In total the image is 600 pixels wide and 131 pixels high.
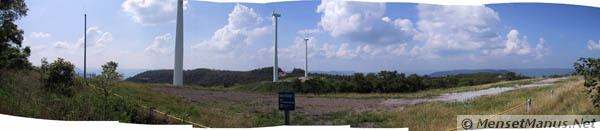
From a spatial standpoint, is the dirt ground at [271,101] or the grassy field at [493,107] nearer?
the grassy field at [493,107]

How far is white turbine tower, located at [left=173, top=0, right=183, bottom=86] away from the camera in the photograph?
4.80 metres

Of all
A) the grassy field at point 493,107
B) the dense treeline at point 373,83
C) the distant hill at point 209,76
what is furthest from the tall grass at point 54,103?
the grassy field at point 493,107

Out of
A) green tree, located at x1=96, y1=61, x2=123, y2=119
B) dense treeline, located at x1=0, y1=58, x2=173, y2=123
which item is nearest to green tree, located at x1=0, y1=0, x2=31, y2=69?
dense treeline, located at x1=0, y1=58, x2=173, y2=123

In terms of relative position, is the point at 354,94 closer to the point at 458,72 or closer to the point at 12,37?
the point at 458,72

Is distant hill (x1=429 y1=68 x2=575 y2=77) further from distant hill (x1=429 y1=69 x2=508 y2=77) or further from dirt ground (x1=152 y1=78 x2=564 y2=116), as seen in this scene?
dirt ground (x1=152 y1=78 x2=564 y2=116)

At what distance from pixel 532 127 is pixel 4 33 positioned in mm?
8328

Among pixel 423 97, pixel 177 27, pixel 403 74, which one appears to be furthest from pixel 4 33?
pixel 423 97

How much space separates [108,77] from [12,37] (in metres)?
1.67

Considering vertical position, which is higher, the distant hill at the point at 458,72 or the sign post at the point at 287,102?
the distant hill at the point at 458,72

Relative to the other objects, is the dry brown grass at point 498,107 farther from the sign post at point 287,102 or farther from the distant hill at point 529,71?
the sign post at point 287,102

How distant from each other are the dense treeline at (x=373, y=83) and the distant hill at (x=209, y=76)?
2.43 ft

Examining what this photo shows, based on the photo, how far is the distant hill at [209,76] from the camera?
4.83 m

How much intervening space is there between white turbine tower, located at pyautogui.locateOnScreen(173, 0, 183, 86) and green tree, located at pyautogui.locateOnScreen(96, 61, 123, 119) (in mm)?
796

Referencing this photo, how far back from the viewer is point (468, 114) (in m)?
4.34
